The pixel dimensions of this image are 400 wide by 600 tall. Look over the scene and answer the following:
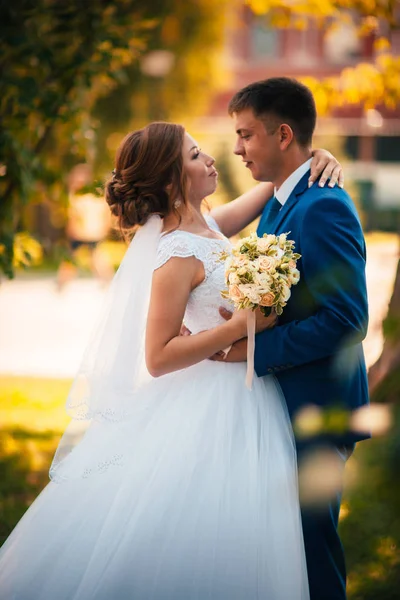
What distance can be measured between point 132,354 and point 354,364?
931 mm

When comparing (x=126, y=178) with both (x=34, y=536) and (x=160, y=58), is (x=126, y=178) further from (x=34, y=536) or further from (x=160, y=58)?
(x=160, y=58)

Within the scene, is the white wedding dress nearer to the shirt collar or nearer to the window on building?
the shirt collar

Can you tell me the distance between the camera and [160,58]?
1998 cm

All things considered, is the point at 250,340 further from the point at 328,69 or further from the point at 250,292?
the point at 328,69

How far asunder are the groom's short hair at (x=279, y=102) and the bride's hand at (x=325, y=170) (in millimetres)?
118

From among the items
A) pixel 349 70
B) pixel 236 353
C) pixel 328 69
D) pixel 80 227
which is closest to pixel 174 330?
pixel 236 353

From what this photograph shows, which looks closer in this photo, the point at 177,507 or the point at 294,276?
the point at 294,276

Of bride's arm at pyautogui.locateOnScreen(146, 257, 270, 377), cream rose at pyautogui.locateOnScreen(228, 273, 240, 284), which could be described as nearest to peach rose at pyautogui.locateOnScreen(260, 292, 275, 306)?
cream rose at pyautogui.locateOnScreen(228, 273, 240, 284)

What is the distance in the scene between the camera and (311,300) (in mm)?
2967

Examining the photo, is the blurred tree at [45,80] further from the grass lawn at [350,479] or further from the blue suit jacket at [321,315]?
the blue suit jacket at [321,315]

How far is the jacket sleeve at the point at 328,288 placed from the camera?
2.82m

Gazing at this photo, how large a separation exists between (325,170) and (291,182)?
0.17 m

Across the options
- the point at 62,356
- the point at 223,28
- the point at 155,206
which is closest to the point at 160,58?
the point at 223,28

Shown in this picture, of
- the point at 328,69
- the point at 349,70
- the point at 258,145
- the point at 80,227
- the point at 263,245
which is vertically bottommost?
the point at 263,245
